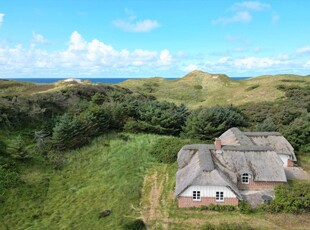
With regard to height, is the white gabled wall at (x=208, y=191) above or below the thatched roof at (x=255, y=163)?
below

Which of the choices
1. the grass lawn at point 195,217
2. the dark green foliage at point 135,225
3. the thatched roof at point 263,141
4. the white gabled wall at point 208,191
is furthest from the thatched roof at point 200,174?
the thatched roof at point 263,141

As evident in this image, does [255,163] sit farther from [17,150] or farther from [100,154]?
[17,150]

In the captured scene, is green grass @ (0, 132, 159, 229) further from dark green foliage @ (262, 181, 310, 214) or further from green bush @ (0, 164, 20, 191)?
dark green foliage @ (262, 181, 310, 214)

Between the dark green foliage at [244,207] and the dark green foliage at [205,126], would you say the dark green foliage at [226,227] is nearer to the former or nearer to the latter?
the dark green foliage at [244,207]

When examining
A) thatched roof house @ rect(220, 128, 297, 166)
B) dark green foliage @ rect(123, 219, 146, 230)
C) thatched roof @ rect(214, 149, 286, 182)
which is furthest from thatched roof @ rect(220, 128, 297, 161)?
dark green foliage @ rect(123, 219, 146, 230)

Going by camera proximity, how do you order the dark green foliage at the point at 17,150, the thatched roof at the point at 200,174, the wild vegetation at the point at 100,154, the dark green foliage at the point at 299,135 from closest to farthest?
the wild vegetation at the point at 100,154 → the thatched roof at the point at 200,174 → the dark green foliage at the point at 17,150 → the dark green foliage at the point at 299,135

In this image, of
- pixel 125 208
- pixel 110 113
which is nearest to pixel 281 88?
pixel 110 113

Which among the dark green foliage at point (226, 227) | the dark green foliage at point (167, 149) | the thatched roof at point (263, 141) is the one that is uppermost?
the thatched roof at point (263, 141)
